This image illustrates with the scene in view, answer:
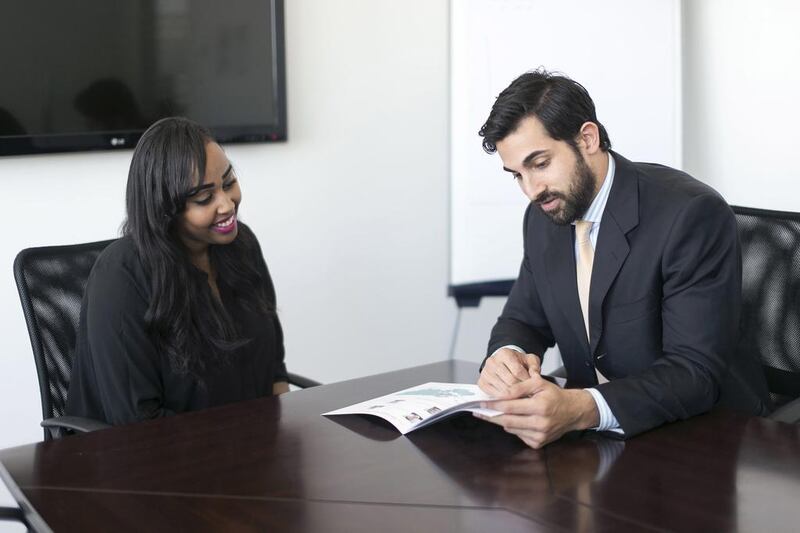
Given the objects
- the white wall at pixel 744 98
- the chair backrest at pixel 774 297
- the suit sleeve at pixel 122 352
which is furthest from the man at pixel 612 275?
the white wall at pixel 744 98

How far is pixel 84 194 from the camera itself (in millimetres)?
3143

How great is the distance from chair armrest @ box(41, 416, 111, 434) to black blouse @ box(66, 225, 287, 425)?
0.20 feet

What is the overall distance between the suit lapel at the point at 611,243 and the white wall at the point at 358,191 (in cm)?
161

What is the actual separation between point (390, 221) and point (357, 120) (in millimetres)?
415

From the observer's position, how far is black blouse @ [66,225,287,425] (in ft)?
7.21

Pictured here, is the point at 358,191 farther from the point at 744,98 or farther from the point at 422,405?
the point at 422,405

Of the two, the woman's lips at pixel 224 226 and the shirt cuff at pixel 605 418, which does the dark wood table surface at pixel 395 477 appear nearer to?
the shirt cuff at pixel 605 418

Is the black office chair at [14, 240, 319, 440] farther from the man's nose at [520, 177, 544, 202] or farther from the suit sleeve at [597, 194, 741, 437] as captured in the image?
the suit sleeve at [597, 194, 741, 437]

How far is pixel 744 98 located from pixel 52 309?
2.72 metres

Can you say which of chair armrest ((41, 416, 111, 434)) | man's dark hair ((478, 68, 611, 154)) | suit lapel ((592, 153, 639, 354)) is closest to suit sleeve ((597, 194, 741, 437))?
suit lapel ((592, 153, 639, 354))

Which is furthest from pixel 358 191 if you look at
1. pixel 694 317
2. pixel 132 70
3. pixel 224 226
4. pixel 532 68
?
pixel 694 317

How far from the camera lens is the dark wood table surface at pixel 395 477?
1475mm

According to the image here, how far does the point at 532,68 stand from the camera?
12.6ft

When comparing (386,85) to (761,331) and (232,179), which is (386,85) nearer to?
(232,179)
